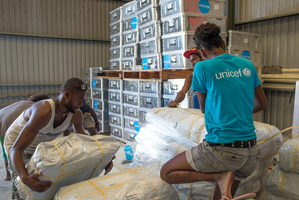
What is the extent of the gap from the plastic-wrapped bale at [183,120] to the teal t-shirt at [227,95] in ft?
2.46

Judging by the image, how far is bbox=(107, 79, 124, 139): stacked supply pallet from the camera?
622 cm

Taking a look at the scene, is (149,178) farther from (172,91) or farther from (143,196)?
(172,91)

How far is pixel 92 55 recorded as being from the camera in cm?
959

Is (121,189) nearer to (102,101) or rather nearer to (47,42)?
(102,101)

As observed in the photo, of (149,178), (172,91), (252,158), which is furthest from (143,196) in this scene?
(172,91)

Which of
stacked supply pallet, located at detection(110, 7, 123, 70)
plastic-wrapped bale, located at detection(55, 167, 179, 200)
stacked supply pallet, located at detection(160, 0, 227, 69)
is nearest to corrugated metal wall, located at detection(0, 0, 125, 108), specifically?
stacked supply pallet, located at detection(110, 7, 123, 70)

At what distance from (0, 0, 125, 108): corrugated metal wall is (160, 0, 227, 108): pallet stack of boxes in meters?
5.03

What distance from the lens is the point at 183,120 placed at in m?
2.83

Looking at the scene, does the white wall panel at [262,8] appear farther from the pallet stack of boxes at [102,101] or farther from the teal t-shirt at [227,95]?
the teal t-shirt at [227,95]

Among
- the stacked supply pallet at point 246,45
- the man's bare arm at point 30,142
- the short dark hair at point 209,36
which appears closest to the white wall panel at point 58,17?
the stacked supply pallet at point 246,45

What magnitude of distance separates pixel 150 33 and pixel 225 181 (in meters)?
4.15

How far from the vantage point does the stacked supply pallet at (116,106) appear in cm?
622

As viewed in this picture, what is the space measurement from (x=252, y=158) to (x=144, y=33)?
434cm

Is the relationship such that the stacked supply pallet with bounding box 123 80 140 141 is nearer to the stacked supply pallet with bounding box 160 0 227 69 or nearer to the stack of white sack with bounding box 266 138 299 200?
the stacked supply pallet with bounding box 160 0 227 69
